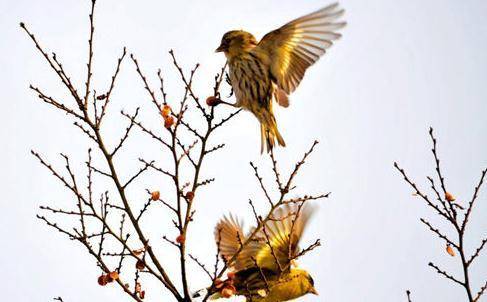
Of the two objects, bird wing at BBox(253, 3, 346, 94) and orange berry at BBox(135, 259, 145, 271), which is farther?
bird wing at BBox(253, 3, 346, 94)

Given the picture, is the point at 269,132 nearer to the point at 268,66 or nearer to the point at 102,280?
the point at 268,66

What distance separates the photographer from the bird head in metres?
6.46

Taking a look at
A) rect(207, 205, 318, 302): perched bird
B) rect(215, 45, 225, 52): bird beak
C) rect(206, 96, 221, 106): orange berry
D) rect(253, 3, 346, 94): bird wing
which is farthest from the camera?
rect(207, 205, 318, 302): perched bird

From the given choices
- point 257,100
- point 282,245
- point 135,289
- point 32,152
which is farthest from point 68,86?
point 282,245

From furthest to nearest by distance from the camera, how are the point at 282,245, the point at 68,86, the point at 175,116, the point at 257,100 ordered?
the point at 282,245, the point at 257,100, the point at 175,116, the point at 68,86

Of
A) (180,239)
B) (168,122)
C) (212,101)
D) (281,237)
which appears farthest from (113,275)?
(281,237)

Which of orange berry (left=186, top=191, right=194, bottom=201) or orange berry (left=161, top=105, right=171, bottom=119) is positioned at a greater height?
orange berry (left=161, top=105, right=171, bottom=119)

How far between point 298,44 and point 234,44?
2.61ft

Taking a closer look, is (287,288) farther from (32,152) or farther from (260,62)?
(32,152)

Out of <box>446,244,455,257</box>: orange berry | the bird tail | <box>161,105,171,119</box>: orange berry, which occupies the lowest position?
<box>446,244,455,257</box>: orange berry

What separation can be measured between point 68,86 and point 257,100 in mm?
2499

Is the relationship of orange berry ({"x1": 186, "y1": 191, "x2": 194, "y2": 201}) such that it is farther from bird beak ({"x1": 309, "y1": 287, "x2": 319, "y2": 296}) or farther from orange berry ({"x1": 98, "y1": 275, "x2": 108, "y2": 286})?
bird beak ({"x1": 309, "y1": 287, "x2": 319, "y2": 296})

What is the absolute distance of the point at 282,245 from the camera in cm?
750

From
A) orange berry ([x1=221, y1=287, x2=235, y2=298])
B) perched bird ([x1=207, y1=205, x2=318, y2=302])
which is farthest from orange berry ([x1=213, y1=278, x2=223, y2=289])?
perched bird ([x1=207, y1=205, x2=318, y2=302])
